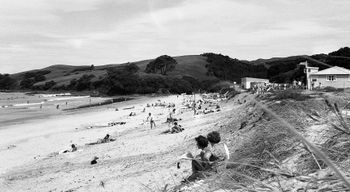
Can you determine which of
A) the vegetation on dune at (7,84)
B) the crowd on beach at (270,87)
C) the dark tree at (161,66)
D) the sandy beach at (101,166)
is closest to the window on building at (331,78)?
the crowd on beach at (270,87)

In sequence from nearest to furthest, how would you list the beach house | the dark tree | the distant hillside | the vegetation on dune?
the beach house, the distant hillside, the dark tree, the vegetation on dune

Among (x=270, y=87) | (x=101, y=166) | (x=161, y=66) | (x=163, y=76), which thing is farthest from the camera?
(x=161, y=66)

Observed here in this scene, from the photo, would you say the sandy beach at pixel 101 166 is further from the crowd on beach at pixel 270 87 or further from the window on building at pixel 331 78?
the window on building at pixel 331 78

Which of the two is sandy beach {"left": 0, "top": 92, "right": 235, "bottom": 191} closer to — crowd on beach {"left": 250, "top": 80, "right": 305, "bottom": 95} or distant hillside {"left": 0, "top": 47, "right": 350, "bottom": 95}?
crowd on beach {"left": 250, "top": 80, "right": 305, "bottom": 95}

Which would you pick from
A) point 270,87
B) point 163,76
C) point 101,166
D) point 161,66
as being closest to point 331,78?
point 270,87

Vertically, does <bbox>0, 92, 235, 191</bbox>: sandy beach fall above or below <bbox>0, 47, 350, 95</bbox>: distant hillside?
below

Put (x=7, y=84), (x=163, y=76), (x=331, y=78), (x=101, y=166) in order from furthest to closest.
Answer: (x=7, y=84) → (x=163, y=76) → (x=331, y=78) → (x=101, y=166)

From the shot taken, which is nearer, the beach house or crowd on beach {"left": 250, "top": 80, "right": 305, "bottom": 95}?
crowd on beach {"left": 250, "top": 80, "right": 305, "bottom": 95}

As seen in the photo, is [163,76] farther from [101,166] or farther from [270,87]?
[101,166]

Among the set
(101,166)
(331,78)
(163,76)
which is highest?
(163,76)

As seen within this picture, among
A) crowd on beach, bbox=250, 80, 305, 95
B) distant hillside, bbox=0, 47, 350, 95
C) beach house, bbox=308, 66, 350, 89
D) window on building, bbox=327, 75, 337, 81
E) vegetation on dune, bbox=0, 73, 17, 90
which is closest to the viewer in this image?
crowd on beach, bbox=250, 80, 305, 95

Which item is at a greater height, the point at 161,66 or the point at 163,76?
the point at 161,66

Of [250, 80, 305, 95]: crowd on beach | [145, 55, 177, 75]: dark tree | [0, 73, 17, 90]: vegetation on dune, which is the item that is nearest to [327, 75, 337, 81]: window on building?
[250, 80, 305, 95]: crowd on beach

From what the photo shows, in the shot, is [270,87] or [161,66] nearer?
[270,87]
